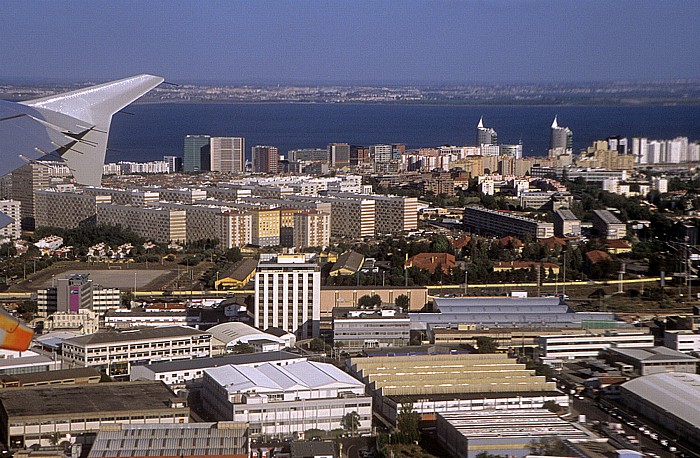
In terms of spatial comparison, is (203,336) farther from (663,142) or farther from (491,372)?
(663,142)

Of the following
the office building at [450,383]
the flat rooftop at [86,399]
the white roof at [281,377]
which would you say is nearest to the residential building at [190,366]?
the white roof at [281,377]

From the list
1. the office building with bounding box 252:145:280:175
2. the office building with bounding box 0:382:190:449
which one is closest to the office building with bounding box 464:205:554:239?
the office building with bounding box 0:382:190:449

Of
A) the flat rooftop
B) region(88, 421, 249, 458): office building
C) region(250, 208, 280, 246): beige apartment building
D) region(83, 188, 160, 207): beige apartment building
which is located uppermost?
region(83, 188, 160, 207): beige apartment building

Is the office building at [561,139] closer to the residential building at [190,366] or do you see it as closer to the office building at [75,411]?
the residential building at [190,366]

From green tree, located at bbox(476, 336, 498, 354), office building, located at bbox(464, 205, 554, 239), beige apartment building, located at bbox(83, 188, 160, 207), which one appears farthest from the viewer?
beige apartment building, located at bbox(83, 188, 160, 207)

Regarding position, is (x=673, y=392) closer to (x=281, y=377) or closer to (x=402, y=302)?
(x=281, y=377)

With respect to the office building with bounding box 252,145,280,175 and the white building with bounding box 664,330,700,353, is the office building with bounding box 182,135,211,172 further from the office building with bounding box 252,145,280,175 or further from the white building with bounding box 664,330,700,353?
the white building with bounding box 664,330,700,353
